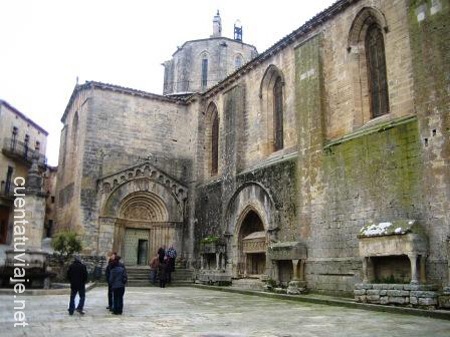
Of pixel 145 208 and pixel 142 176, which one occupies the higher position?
pixel 142 176

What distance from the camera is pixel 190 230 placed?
21.0 m

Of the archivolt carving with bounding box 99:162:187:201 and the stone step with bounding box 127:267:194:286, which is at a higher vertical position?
the archivolt carving with bounding box 99:162:187:201

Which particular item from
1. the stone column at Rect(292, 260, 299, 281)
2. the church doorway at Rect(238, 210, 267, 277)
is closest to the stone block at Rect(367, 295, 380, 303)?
the stone column at Rect(292, 260, 299, 281)

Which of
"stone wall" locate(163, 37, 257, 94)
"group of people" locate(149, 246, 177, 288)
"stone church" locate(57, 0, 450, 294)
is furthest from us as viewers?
"stone wall" locate(163, 37, 257, 94)

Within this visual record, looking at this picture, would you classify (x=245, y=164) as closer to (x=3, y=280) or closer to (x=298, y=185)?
(x=298, y=185)

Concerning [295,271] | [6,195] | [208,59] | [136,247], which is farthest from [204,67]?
[295,271]

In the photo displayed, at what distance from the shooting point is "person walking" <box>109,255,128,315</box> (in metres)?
8.86

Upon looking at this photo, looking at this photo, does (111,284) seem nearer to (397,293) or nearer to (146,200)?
(397,293)

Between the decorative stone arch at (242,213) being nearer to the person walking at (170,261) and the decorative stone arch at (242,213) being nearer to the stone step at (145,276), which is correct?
the person walking at (170,261)

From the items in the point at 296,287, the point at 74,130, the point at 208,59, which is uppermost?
the point at 208,59

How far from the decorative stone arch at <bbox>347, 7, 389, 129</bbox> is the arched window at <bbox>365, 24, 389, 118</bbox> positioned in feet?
0.21

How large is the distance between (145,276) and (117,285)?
10657mm

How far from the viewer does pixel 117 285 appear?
8930 millimetres

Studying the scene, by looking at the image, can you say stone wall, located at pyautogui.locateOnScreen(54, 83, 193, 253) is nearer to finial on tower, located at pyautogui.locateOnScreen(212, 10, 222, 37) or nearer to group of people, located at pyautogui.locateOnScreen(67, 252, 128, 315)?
finial on tower, located at pyautogui.locateOnScreen(212, 10, 222, 37)
